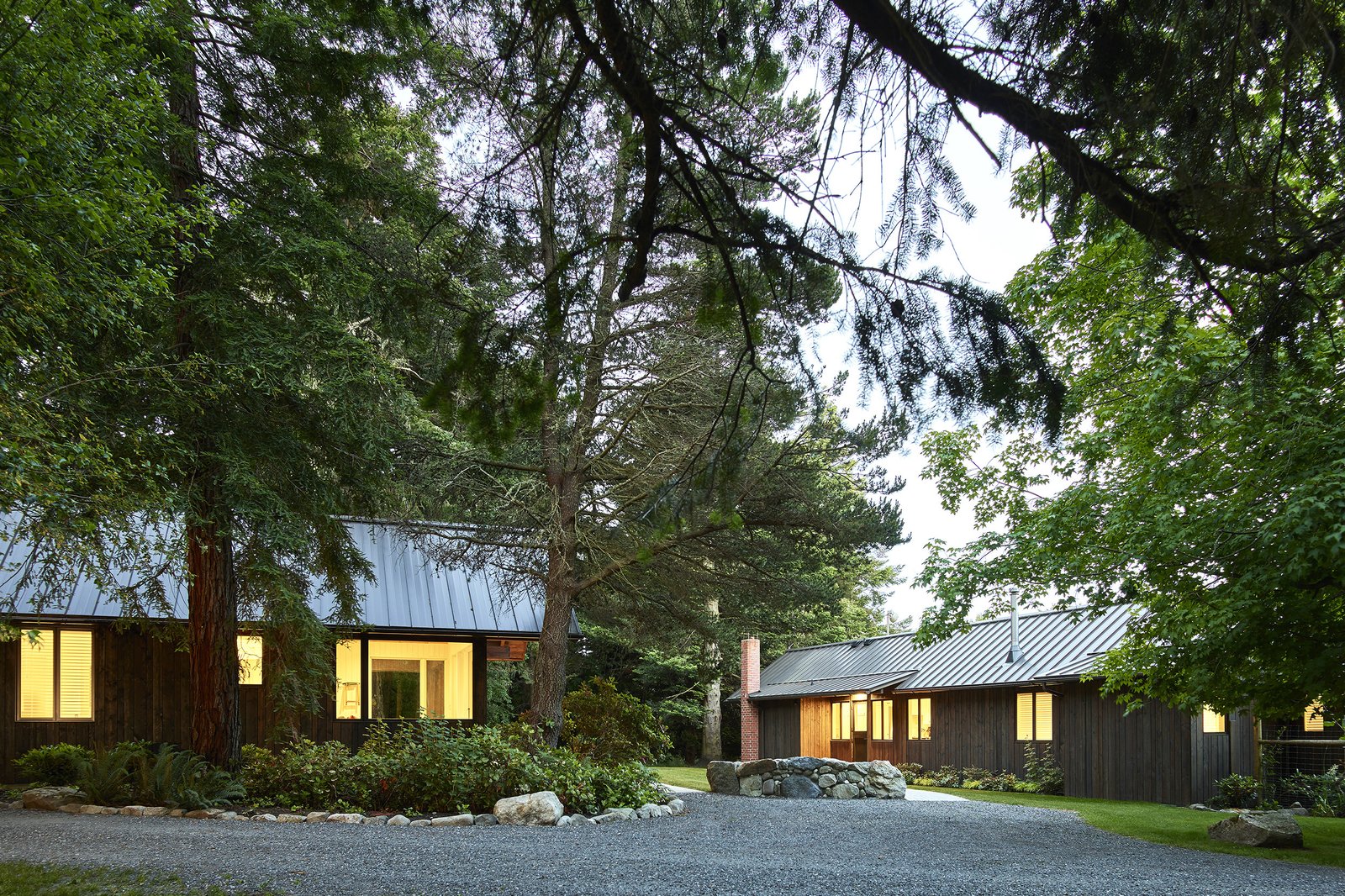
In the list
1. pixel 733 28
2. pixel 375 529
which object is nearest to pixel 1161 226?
pixel 733 28

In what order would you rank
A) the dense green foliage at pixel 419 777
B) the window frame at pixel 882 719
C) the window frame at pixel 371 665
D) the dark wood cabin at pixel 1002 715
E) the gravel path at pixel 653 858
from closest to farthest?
1. the gravel path at pixel 653 858
2. the dense green foliage at pixel 419 777
3. the window frame at pixel 371 665
4. the dark wood cabin at pixel 1002 715
5. the window frame at pixel 882 719

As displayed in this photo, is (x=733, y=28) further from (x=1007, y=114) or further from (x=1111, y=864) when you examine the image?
(x=1111, y=864)

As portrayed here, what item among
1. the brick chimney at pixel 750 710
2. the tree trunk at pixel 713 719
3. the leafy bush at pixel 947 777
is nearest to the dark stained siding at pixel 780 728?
the brick chimney at pixel 750 710

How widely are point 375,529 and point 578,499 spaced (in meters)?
3.66

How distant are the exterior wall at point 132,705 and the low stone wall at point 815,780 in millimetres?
5952

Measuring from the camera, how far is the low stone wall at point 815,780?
55.2 feet

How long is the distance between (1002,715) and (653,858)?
14.6 metres

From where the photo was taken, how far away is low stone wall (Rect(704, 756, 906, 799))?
16.8 meters

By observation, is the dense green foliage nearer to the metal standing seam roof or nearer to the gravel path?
the gravel path

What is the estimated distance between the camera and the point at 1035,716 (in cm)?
2019

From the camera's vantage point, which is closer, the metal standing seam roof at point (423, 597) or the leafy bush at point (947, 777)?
the metal standing seam roof at point (423, 597)

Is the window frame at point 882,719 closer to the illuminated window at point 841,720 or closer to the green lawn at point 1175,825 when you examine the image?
the illuminated window at point 841,720

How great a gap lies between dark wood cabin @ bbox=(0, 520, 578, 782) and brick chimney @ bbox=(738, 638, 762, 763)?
12282 mm

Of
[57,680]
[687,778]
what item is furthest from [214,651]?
[687,778]
